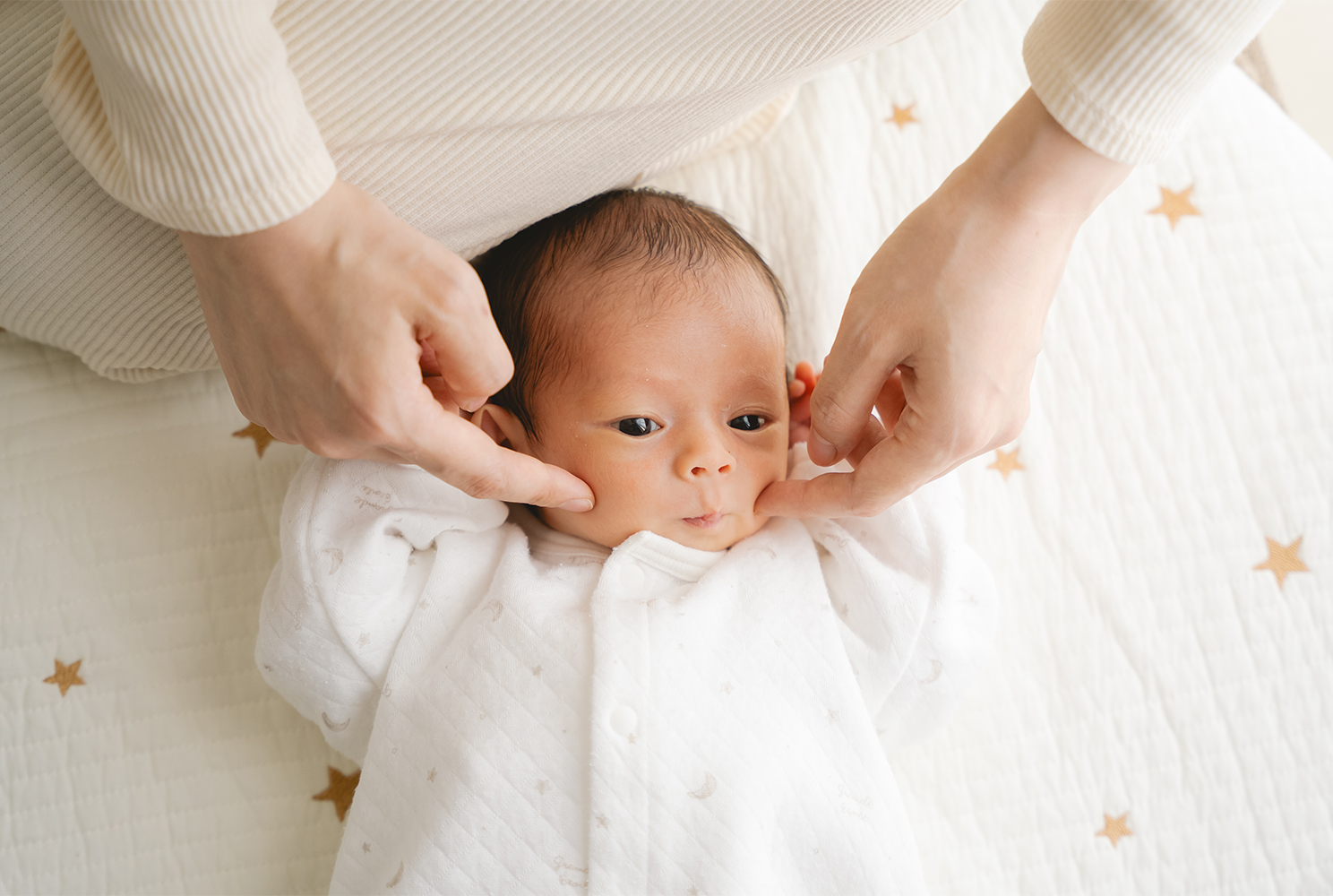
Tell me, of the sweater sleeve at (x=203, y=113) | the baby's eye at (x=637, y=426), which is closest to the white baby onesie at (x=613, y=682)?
the baby's eye at (x=637, y=426)

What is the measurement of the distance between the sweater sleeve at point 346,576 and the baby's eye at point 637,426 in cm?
19

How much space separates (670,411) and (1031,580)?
0.57 meters

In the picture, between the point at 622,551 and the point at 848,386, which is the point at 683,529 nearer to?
the point at 622,551

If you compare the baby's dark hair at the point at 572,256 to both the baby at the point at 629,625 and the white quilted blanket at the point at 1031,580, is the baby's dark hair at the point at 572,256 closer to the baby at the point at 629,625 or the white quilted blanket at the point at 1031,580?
the baby at the point at 629,625

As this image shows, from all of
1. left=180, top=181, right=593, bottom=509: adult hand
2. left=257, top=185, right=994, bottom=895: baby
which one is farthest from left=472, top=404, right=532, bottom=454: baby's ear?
left=180, top=181, right=593, bottom=509: adult hand

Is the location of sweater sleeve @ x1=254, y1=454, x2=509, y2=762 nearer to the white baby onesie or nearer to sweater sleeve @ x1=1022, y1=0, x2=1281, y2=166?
the white baby onesie

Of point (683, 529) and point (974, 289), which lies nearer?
point (974, 289)

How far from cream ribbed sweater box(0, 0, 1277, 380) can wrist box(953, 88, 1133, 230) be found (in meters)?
0.02

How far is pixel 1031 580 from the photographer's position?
116 cm

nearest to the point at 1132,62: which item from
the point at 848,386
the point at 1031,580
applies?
the point at 848,386

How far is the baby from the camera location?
878 millimetres

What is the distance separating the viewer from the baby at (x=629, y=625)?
34.6 inches

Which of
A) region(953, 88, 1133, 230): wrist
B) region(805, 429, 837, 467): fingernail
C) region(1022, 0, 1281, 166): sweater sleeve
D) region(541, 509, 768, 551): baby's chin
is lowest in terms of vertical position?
region(541, 509, 768, 551): baby's chin

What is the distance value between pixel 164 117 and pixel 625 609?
600mm
